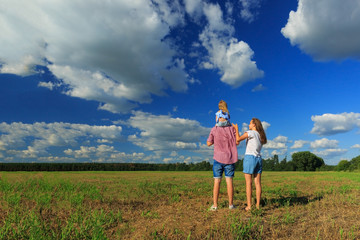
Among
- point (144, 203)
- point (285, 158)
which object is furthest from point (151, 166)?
point (144, 203)

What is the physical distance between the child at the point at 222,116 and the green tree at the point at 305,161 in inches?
4039

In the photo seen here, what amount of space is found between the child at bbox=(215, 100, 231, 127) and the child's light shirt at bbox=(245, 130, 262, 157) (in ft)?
2.33

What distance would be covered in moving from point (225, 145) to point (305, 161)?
10438 cm

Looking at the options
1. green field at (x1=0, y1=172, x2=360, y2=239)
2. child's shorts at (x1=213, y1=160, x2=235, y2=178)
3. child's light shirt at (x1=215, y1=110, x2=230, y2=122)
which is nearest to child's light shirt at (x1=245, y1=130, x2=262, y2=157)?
child's shorts at (x1=213, y1=160, x2=235, y2=178)

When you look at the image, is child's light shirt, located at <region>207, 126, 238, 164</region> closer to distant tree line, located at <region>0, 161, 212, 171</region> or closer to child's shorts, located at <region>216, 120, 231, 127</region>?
child's shorts, located at <region>216, 120, 231, 127</region>

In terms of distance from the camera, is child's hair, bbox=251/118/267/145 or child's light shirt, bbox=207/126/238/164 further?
child's hair, bbox=251/118/267/145

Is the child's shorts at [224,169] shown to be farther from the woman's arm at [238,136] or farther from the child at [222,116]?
the child at [222,116]

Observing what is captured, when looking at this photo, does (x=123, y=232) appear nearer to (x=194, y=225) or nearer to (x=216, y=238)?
(x=194, y=225)

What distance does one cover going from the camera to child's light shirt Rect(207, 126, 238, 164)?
661cm

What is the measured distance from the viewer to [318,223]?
532 centimetres

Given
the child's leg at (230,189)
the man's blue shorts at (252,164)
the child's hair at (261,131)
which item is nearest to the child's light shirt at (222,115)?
the child's hair at (261,131)

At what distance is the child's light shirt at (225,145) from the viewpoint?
6609mm

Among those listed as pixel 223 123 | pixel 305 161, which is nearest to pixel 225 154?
pixel 223 123

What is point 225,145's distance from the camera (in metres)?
6.68
